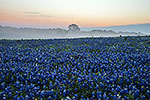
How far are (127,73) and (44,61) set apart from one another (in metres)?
3.36

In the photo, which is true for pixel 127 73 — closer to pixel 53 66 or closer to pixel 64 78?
pixel 64 78

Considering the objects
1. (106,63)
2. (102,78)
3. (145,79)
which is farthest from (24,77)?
(145,79)

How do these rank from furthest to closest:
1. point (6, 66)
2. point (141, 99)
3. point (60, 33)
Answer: point (60, 33) < point (6, 66) < point (141, 99)

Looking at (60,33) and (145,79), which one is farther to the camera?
(60,33)

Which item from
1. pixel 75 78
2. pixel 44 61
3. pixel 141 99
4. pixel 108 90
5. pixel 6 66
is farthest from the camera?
pixel 44 61

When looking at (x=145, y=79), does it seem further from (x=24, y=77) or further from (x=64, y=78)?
(x=24, y=77)

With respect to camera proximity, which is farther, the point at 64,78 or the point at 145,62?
the point at 145,62

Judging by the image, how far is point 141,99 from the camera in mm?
3592

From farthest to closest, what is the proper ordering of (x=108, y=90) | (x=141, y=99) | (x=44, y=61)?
1. (x=44, y=61)
2. (x=108, y=90)
3. (x=141, y=99)

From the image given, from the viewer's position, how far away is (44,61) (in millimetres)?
6734

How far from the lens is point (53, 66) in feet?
20.5

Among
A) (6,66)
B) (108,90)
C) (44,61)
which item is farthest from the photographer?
(44,61)

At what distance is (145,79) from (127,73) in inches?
22.4

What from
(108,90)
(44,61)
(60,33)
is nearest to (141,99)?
(108,90)
